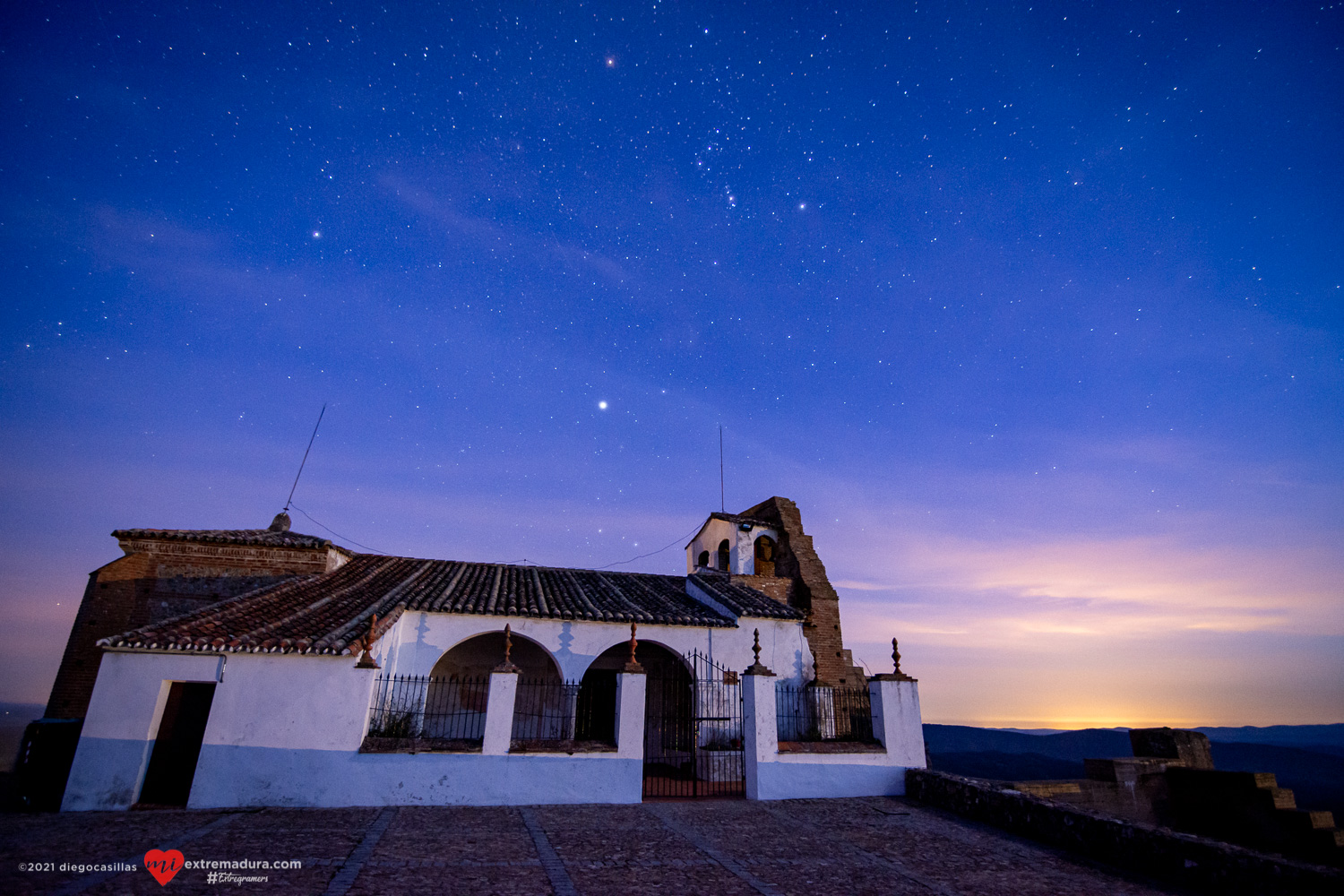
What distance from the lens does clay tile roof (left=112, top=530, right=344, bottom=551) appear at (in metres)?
16.1

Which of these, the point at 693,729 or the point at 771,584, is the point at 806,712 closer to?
the point at 693,729

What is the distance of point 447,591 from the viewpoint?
15688 millimetres

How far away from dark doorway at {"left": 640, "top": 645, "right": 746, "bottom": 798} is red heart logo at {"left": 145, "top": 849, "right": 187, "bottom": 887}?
23.2ft

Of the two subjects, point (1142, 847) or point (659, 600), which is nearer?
point (1142, 847)

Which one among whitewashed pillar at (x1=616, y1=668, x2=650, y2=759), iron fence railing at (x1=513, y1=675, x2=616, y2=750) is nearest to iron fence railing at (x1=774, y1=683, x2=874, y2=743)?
iron fence railing at (x1=513, y1=675, x2=616, y2=750)

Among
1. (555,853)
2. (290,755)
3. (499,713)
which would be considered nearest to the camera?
(555,853)

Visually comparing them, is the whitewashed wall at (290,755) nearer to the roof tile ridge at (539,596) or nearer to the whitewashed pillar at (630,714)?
the whitewashed pillar at (630,714)

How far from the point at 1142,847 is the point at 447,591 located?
1454 cm

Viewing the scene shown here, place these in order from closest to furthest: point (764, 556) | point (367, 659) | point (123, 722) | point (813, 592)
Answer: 1. point (123, 722)
2. point (367, 659)
3. point (813, 592)
4. point (764, 556)

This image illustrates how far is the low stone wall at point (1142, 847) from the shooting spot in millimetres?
5848

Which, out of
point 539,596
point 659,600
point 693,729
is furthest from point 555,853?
Result: point 659,600

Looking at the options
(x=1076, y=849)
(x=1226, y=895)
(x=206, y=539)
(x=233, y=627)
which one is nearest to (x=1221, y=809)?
(x=1076, y=849)

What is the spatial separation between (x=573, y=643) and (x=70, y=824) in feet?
29.1

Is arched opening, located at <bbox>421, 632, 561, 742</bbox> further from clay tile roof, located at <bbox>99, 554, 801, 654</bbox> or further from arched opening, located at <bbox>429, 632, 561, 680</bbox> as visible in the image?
clay tile roof, located at <bbox>99, 554, 801, 654</bbox>
